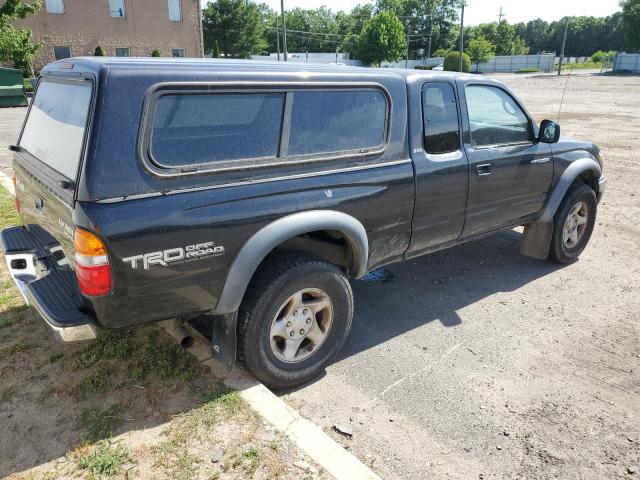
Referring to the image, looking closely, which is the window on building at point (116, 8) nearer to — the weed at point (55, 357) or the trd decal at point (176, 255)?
the weed at point (55, 357)

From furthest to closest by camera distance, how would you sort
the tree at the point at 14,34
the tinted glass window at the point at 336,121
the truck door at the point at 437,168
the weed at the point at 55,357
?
1. the tree at the point at 14,34
2. the truck door at the point at 437,168
3. the weed at the point at 55,357
4. the tinted glass window at the point at 336,121

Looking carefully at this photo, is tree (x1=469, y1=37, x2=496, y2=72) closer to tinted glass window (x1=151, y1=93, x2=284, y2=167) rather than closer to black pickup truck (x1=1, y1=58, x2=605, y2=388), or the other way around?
black pickup truck (x1=1, y1=58, x2=605, y2=388)

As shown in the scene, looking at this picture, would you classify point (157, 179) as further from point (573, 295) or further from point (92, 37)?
point (92, 37)

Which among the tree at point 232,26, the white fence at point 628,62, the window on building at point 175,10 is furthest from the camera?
the white fence at point 628,62

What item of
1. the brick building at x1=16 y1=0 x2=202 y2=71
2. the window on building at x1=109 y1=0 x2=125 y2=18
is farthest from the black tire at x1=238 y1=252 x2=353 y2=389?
the window on building at x1=109 y1=0 x2=125 y2=18

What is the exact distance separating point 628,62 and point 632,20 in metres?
8.39

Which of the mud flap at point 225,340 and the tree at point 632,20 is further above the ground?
the tree at point 632,20

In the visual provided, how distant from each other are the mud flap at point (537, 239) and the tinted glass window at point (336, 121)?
2510 mm

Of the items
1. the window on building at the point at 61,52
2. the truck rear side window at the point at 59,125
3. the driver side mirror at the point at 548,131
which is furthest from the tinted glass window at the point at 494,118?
the window on building at the point at 61,52

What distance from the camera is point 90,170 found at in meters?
2.37

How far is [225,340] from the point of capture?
118 inches

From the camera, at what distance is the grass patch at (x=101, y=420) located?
2.73m

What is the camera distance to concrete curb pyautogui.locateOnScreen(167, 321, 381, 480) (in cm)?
252

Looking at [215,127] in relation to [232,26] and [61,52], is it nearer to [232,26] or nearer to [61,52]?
[61,52]
